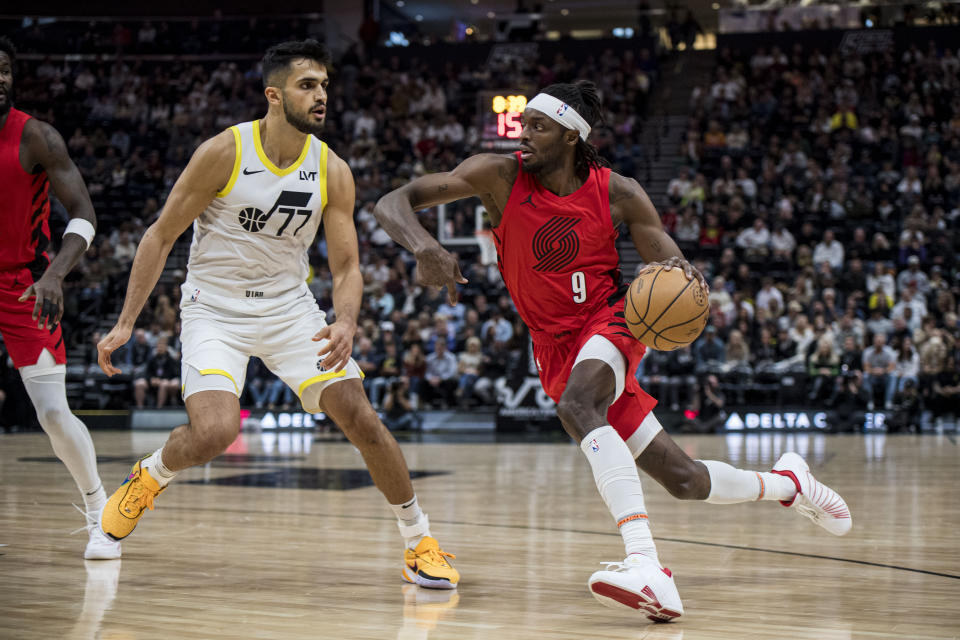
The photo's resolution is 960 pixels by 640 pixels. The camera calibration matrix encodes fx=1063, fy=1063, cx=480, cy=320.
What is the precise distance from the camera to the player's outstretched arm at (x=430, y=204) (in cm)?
360

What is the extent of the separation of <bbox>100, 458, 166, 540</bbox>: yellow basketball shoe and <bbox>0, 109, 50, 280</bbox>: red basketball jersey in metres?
1.10

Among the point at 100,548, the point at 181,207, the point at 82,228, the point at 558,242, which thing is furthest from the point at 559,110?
the point at 100,548

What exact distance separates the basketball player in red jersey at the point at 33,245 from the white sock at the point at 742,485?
8.31 ft

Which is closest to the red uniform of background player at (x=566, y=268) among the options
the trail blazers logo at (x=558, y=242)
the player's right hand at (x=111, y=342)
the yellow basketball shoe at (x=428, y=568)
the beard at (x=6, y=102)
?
the trail blazers logo at (x=558, y=242)

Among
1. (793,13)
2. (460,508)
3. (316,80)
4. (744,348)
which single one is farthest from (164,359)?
(793,13)

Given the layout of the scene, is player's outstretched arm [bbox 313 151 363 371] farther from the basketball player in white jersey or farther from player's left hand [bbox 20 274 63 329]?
player's left hand [bbox 20 274 63 329]

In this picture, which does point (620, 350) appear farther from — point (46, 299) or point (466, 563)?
point (46, 299)

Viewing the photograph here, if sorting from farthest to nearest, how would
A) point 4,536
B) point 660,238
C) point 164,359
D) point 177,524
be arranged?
point 164,359 < point 177,524 < point 4,536 < point 660,238

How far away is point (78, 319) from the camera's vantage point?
1623 centimetres

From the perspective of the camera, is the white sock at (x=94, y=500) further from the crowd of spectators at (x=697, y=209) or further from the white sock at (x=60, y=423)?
the crowd of spectators at (x=697, y=209)

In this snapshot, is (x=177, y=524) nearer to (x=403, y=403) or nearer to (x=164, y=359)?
(x=403, y=403)

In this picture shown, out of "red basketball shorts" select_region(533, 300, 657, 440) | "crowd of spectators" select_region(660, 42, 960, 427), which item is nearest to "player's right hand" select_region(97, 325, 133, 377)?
"red basketball shorts" select_region(533, 300, 657, 440)

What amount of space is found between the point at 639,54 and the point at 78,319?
1205 centimetres

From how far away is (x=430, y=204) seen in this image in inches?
159
